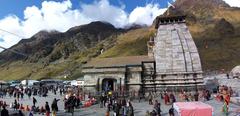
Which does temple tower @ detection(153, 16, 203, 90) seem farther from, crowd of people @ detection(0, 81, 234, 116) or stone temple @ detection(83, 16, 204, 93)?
crowd of people @ detection(0, 81, 234, 116)

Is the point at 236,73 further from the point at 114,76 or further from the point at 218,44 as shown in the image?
the point at 218,44

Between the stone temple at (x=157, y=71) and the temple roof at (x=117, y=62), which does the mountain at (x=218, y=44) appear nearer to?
the stone temple at (x=157, y=71)

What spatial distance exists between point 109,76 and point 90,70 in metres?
2.90

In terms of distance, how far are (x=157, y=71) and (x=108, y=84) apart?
6.85 metres

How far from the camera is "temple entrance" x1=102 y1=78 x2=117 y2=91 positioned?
48197mm

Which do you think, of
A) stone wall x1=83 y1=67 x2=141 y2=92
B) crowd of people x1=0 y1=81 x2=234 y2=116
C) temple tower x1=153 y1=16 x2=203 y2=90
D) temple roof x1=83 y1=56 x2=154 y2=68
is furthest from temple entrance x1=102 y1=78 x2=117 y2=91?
temple tower x1=153 y1=16 x2=203 y2=90

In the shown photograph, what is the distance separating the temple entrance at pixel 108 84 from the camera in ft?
158

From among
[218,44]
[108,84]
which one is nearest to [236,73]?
[108,84]

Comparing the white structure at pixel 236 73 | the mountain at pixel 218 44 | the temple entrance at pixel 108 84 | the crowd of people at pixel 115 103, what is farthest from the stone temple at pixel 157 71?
the mountain at pixel 218 44

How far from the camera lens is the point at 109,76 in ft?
157

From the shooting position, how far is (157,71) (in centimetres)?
4781

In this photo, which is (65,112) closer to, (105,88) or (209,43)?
(105,88)

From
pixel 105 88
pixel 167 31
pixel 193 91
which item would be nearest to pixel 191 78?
pixel 193 91

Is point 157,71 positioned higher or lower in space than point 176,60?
lower
